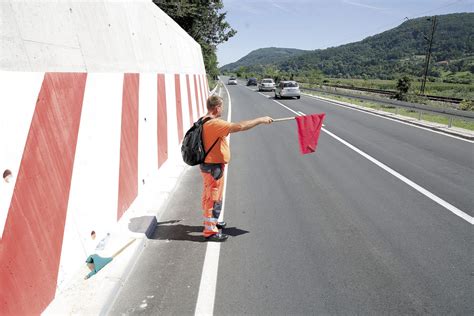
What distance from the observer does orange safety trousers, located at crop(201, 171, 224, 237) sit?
164 inches

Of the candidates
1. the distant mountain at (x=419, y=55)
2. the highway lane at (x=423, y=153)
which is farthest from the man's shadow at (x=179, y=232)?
the distant mountain at (x=419, y=55)

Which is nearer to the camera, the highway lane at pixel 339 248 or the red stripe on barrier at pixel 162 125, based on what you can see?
the highway lane at pixel 339 248

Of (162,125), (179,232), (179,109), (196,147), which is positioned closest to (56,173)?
(196,147)

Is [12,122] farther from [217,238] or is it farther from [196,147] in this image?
[217,238]

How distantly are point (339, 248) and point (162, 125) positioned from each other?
422cm

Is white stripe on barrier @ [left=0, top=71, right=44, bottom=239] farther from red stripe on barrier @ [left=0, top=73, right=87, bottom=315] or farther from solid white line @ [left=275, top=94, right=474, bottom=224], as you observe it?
solid white line @ [left=275, top=94, right=474, bottom=224]

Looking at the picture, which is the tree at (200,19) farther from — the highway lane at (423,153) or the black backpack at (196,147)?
the black backpack at (196,147)

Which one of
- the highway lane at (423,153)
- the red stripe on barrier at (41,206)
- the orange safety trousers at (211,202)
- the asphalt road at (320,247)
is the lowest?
the highway lane at (423,153)

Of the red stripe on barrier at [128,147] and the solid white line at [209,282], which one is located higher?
the red stripe on barrier at [128,147]

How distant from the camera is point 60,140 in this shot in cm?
300

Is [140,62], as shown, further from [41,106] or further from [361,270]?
[361,270]

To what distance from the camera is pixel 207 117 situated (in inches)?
161

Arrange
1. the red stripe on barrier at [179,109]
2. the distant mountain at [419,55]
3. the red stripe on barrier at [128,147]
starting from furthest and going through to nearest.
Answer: the distant mountain at [419,55]
the red stripe on barrier at [179,109]
the red stripe on barrier at [128,147]

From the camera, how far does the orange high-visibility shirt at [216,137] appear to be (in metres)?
3.95
